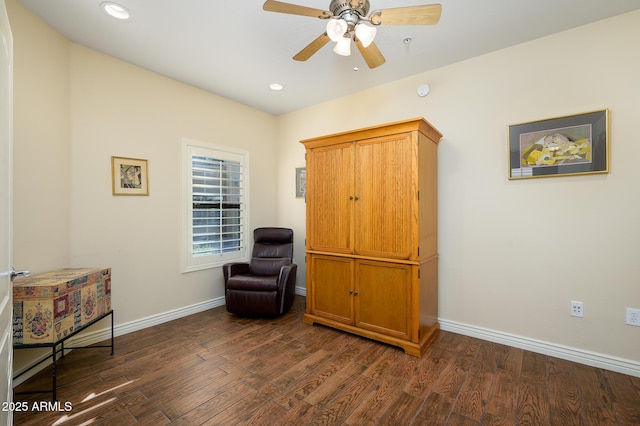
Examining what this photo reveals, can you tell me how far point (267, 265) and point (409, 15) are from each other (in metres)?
3.03

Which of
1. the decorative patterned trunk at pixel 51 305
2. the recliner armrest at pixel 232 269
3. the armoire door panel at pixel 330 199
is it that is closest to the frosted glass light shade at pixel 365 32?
the armoire door panel at pixel 330 199

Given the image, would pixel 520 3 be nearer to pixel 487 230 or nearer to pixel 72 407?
pixel 487 230

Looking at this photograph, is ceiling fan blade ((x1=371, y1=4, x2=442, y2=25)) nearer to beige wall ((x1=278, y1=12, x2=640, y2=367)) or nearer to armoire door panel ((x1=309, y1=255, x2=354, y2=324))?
beige wall ((x1=278, y1=12, x2=640, y2=367))

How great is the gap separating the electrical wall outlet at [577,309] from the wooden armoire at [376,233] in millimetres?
1084

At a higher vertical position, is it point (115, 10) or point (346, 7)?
point (115, 10)

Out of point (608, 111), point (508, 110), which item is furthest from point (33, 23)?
point (608, 111)

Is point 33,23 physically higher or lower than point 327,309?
higher

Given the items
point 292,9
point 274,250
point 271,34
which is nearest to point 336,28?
point 292,9

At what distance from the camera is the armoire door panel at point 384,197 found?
2.54 metres

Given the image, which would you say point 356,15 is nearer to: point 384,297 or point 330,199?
point 330,199

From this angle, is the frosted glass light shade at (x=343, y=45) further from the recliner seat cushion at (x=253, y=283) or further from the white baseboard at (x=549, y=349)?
the white baseboard at (x=549, y=349)

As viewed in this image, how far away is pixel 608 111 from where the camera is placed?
2203mm

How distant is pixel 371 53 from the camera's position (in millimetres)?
1979

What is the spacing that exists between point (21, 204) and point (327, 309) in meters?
2.75
